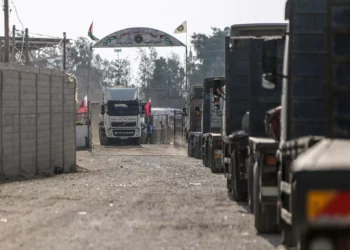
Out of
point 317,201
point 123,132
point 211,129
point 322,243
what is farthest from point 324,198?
point 123,132

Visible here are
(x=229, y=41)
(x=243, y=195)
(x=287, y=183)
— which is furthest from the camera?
(x=229, y=41)

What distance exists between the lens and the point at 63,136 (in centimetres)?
2930

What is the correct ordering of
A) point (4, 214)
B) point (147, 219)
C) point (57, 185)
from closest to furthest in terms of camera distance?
1. point (147, 219)
2. point (4, 214)
3. point (57, 185)

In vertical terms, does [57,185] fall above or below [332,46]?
below

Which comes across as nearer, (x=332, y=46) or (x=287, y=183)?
(x=332, y=46)

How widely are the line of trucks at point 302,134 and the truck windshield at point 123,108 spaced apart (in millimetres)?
43830

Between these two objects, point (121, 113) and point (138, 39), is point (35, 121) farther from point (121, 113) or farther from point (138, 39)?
point (121, 113)

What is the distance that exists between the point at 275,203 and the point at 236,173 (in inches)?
186

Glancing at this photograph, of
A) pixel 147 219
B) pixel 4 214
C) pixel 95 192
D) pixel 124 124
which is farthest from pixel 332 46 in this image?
pixel 124 124

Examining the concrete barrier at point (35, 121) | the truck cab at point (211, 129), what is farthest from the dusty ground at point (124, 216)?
the truck cab at point (211, 129)

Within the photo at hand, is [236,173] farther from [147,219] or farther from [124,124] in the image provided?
[124,124]

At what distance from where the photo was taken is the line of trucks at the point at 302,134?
5500 mm

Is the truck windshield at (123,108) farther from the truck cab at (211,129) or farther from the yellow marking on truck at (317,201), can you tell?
the yellow marking on truck at (317,201)

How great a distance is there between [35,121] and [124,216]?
12681 millimetres
